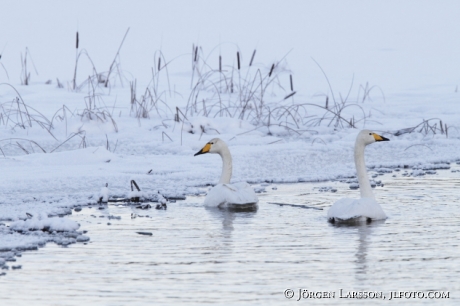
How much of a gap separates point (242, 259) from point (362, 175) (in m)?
Result: 2.52

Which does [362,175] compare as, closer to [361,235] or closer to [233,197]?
[233,197]

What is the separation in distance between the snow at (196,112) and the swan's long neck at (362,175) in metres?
1.39

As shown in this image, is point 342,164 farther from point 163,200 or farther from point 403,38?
point 403,38

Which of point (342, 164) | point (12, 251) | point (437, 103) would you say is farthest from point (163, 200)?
point (437, 103)

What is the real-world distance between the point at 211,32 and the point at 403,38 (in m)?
5.43

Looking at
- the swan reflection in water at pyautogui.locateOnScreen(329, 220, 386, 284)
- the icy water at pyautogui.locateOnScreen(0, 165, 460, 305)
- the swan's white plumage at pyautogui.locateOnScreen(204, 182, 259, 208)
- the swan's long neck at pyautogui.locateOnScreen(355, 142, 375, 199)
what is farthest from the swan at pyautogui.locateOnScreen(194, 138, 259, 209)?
the swan reflection in water at pyautogui.locateOnScreen(329, 220, 386, 284)

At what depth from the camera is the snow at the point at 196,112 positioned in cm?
909

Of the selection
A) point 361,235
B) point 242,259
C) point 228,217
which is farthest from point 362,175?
point 242,259

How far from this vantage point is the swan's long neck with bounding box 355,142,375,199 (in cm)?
743

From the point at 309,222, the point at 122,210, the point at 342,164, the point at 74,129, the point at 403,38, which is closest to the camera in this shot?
the point at 309,222

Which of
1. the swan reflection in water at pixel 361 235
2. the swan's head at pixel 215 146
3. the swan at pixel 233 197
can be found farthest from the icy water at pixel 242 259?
the swan's head at pixel 215 146

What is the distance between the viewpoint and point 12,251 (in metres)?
5.50

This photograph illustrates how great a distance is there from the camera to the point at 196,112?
13484 mm

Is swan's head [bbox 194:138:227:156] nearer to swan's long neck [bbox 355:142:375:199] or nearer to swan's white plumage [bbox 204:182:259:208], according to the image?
swan's white plumage [bbox 204:182:259:208]
